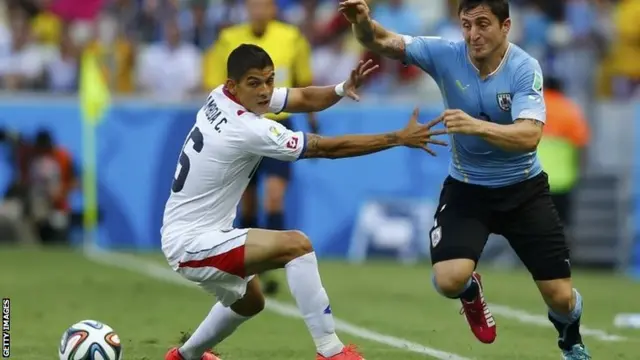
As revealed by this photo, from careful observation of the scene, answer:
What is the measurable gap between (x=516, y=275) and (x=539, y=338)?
22.4ft

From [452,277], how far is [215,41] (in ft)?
39.0

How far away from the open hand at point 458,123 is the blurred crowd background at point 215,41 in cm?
1190

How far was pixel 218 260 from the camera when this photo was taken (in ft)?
27.4

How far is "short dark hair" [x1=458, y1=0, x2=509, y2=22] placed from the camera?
8.80 metres

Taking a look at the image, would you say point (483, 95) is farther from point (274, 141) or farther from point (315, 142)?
point (274, 141)

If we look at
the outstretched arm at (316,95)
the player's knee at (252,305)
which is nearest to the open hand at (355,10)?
the outstretched arm at (316,95)

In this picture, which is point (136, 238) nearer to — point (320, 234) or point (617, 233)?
point (320, 234)

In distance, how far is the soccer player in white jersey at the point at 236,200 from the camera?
8273 mm

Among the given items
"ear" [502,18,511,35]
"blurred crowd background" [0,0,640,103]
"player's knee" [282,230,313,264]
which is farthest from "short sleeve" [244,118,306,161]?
"blurred crowd background" [0,0,640,103]

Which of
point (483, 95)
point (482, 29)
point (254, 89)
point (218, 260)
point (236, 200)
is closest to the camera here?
point (218, 260)

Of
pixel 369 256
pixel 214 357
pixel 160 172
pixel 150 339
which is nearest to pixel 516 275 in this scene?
pixel 369 256

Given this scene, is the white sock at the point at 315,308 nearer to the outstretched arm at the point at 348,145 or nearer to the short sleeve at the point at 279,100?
the outstretched arm at the point at 348,145

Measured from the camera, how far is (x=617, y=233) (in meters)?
18.4

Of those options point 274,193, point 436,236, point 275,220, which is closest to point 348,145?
point 436,236
